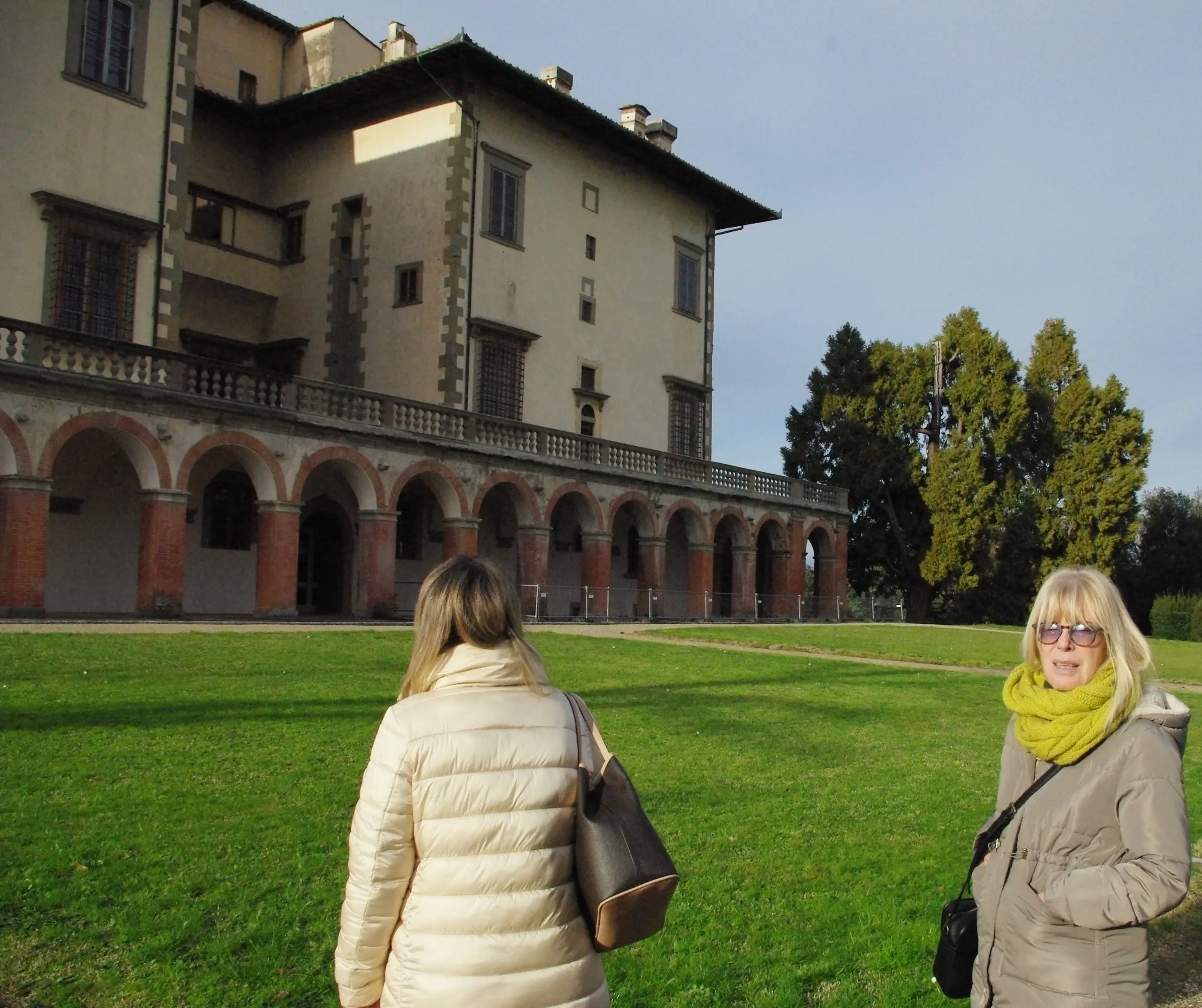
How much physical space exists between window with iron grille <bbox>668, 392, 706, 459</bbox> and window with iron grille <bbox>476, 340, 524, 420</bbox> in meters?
7.84

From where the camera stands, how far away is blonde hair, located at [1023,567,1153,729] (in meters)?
3.49

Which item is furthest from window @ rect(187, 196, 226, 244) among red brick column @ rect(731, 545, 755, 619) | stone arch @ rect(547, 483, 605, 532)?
red brick column @ rect(731, 545, 755, 619)

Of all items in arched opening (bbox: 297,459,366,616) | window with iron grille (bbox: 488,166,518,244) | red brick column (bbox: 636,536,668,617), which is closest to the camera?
arched opening (bbox: 297,459,366,616)

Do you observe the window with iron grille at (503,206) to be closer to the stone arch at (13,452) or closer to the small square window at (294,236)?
the small square window at (294,236)

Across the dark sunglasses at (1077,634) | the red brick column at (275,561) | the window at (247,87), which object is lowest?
the dark sunglasses at (1077,634)

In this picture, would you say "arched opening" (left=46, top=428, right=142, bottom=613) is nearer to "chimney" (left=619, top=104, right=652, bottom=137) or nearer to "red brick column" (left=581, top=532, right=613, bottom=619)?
"red brick column" (left=581, top=532, right=613, bottom=619)

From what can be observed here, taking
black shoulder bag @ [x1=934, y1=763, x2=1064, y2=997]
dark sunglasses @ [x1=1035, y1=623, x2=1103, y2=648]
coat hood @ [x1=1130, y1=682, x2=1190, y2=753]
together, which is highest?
dark sunglasses @ [x1=1035, y1=623, x2=1103, y2=648]

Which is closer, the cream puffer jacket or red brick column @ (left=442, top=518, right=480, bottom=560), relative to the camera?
the cream puffer jacket

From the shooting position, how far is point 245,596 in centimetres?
2914

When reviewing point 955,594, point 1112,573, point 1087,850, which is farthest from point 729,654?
point 1112,573

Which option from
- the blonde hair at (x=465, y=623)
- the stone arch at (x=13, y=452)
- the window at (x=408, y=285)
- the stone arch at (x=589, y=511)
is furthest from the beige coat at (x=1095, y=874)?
the window at (x=408, y=285)

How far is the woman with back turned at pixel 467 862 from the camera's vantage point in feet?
10.3

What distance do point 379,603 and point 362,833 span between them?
25809mm

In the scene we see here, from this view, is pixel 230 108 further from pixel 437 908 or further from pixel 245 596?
pixel 437 908
